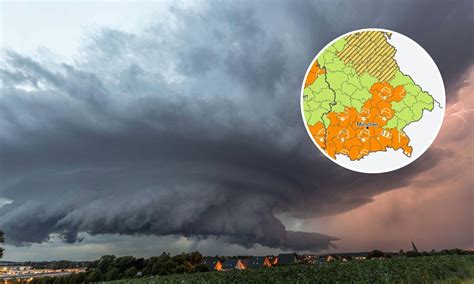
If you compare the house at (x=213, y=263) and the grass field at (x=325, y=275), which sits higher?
the grass field at (x=325, y=275)

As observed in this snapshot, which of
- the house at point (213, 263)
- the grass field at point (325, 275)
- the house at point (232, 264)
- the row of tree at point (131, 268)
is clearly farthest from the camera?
the house at point (213, 263)

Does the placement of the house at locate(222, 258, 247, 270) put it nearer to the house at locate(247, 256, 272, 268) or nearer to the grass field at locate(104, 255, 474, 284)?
the house at locate(247, 256, 272, 268)

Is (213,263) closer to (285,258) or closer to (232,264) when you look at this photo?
(232,264)

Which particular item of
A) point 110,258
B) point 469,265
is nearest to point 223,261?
point 110,258

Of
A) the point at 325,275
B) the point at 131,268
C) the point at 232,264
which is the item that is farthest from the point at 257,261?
the point at 325,275

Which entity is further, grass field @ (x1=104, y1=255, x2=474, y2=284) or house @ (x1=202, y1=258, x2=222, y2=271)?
house @ (x1=202, y1=258, x2=222, y2=271)

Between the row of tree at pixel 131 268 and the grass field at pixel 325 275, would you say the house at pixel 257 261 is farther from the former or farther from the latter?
the grass field at pixel 325 275

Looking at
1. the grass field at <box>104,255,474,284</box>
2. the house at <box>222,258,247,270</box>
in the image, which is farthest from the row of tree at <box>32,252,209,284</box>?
the grass field at <box>104,255,474,284</box>

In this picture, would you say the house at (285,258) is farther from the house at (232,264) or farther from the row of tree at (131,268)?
the row of tree at (131,268)

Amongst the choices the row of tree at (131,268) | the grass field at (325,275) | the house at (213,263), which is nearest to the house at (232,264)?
the house at (213,263)

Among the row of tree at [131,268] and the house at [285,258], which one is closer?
the row of tree at [131,268]

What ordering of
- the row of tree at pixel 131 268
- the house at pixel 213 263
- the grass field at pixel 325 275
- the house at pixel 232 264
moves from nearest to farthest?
the grass field at pixel 325 275 < the row of tree at pixel 131 268 < the house at pixel 232 264 < the house at pixel 213 263

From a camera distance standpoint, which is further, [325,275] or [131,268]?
[131,268]
